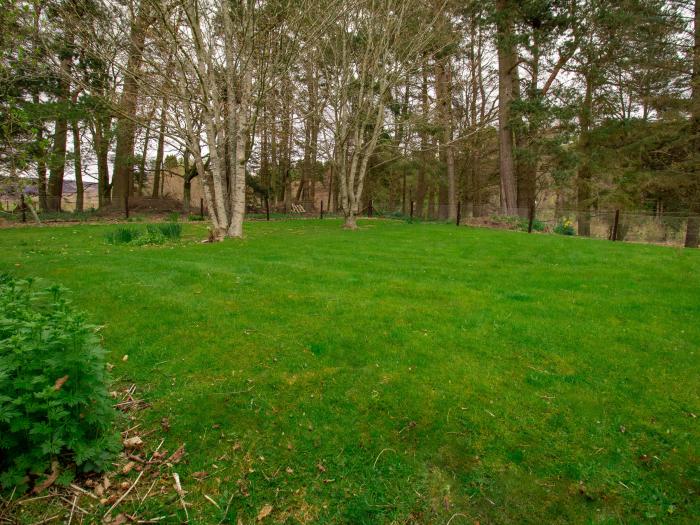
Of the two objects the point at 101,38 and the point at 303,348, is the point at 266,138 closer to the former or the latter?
the point at 101,38

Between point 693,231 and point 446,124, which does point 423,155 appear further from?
point 693,231

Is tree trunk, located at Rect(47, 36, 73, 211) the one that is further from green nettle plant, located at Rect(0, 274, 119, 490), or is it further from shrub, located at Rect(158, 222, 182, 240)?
green nettle plant, located at Rect(0, 274, 119, 490)

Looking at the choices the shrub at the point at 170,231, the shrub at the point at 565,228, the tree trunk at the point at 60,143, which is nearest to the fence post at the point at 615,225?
the shrub at the point at 565,228

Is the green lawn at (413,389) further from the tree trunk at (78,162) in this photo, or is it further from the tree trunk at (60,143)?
the tree trunk at (78,162)

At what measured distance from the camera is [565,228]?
1652cm

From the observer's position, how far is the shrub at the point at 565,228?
53.7ft

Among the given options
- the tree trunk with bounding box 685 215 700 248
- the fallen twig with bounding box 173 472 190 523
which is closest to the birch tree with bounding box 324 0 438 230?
the tree trunk with bounding box 685 215 700 248

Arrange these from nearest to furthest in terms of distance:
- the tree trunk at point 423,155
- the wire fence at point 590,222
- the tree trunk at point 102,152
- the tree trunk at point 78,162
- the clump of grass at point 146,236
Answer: the clump of grass at point 146,236, the wire fence at point 590,222, the tree trunk at point 78,162, the tree trunk at point 102,152, the tree trunk at point 423,155

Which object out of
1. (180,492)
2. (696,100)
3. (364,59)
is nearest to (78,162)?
(364,59)

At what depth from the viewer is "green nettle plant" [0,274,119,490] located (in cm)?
196

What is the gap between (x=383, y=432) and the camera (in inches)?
102

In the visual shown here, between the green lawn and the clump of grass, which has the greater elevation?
the clump of grass

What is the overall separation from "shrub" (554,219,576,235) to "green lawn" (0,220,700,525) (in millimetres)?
10821

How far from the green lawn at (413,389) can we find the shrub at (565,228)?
426 inches
